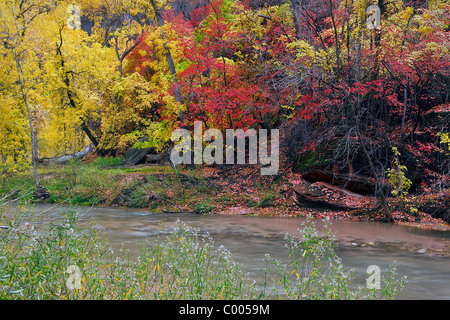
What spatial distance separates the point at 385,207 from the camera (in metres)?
12.2

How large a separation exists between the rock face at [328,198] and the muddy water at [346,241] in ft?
3.11

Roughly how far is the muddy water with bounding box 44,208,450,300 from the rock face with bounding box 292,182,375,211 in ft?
3.11

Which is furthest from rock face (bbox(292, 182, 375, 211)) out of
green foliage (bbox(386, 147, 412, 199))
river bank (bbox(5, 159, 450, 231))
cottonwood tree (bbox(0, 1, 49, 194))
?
cottonwood tree (bbox(0, 1, 49, 194))

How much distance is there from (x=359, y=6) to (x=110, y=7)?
2290 cm

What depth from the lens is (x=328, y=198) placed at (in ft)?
45.6

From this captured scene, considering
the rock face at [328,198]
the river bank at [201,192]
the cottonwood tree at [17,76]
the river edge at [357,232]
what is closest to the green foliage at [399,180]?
the river bank at [201,192]

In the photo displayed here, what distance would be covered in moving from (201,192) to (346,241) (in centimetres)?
797

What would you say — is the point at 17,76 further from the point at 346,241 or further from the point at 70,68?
the point at 346,241

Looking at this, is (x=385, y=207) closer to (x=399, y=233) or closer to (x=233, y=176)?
(x=399, y=233)

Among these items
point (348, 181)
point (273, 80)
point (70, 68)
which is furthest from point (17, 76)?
point (348, 181)

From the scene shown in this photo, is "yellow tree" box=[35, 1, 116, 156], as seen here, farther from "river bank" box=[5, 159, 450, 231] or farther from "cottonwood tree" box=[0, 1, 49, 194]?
"river bank" box=[5, 159, 450, 231]

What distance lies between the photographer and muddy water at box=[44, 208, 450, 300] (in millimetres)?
7395

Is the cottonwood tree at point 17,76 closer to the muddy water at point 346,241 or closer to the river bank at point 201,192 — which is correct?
the river bank at point 201,192
